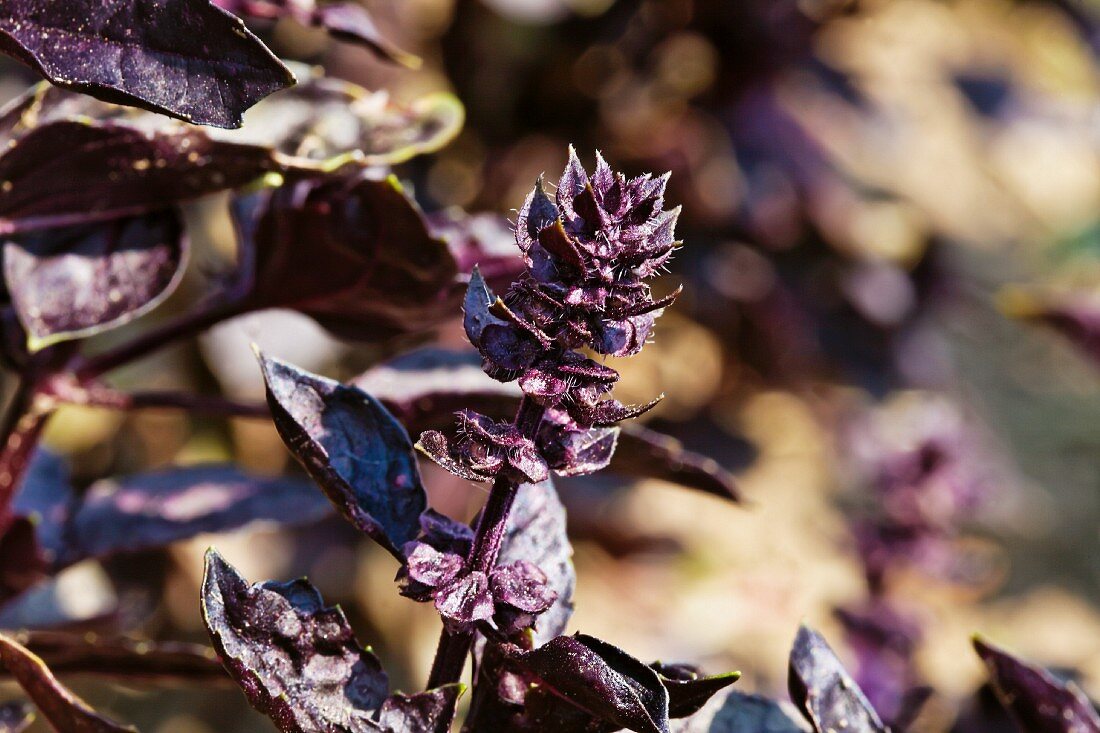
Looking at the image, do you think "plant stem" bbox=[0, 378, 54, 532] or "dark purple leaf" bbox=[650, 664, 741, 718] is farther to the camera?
"plant stem" bbox=[0, 378, 54, 532]

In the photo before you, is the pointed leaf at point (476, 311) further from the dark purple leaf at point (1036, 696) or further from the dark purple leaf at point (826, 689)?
the dark purple leaf at point (1036, 696)

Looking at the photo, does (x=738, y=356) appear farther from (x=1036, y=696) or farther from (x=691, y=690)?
(x=691, y=690)

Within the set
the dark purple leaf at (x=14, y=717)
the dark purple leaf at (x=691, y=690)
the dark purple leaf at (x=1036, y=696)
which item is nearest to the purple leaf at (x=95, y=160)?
the dark purple leaf at (x=14, y=717)

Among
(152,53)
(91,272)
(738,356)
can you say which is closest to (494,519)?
(152,53)

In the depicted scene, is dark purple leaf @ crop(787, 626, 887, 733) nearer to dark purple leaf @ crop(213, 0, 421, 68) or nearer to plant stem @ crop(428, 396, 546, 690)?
plant stem @ crop(428, 396, 546, 690)

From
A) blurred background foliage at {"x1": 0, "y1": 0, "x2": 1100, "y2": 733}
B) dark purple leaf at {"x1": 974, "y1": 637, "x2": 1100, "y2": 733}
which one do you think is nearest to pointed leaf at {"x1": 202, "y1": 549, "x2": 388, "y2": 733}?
dark purple leaf at {"x1": 974, "y1": 637, "x2": 1100, "y2": 733}
